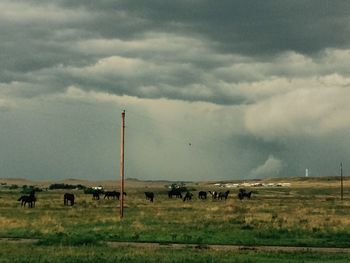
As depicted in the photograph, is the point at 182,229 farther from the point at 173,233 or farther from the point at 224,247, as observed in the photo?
the point at 224,247

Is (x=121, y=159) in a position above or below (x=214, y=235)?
above

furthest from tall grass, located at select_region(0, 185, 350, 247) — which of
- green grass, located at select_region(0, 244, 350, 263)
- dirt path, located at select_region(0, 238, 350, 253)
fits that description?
green grass, located at select_region(0, 244, 350, 263)

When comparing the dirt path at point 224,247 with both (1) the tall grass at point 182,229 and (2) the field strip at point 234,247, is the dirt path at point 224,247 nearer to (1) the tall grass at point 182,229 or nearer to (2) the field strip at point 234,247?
(2) the field strip at point 234,247

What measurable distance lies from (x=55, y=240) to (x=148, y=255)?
24.2 feet

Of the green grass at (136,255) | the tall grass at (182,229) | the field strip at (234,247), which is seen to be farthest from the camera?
the tall grass at (182,229)

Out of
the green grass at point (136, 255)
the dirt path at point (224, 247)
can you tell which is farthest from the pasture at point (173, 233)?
the dirt path at point (224, 247)

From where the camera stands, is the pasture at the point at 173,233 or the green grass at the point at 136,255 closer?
the green grass at the point at 136,255

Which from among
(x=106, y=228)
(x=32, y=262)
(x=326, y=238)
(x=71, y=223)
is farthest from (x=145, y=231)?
(x=32, y=262)

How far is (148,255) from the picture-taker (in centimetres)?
2494

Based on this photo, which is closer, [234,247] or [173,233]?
[234,247]

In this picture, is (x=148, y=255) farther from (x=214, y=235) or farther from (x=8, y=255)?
(x=214, y=235)

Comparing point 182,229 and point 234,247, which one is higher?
point 182,229

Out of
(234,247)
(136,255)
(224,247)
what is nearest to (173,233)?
(224,247)

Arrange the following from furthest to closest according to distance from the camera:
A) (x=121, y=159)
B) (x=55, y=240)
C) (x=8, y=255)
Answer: (x=121, y=159)
(x=55, y=240)
(x=8, y=255)
